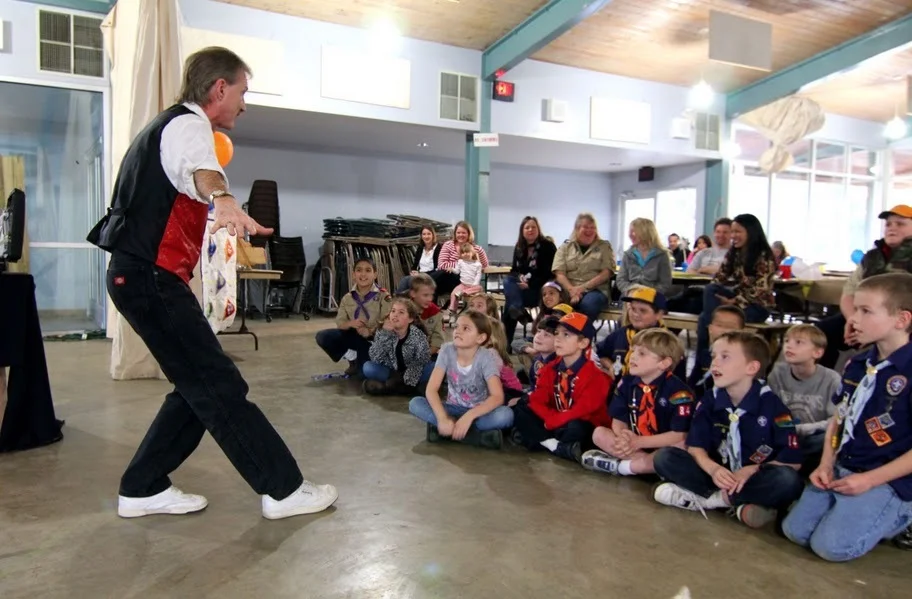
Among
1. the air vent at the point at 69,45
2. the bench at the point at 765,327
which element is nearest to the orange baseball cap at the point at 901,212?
the bench at the point at 765,327

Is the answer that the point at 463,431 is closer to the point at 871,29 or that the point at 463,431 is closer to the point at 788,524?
the point at 788,524

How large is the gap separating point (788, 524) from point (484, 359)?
1434 mm

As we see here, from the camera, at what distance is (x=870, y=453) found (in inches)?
79.0

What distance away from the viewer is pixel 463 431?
2971 millimetres

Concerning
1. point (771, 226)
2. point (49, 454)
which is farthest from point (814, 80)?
point (49, 454)

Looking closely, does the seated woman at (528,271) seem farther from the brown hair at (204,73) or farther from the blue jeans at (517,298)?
the brown hair at (204,73)

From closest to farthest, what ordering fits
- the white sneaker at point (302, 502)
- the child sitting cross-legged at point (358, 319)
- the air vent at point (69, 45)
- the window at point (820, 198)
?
1. the white sneaker at point (302, 502)
2. the child sitting cross-legged at point (358, 319)
3. the air vent at point (69, 45)
4. the window at point (820, 198)

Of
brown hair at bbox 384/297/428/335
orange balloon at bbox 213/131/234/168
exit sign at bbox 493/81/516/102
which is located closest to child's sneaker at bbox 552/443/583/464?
brown hair at bbox 384/297/428/335

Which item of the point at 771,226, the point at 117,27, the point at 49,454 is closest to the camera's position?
the point at 49,454

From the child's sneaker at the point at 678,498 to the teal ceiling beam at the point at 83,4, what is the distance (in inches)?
257

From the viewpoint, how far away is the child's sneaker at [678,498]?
2.32m

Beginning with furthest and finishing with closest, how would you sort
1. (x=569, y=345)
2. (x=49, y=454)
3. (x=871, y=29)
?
(x=871, y=29) < (x=569, y=345) < (x=49, y=454)

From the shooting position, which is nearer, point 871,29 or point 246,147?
point 871,29

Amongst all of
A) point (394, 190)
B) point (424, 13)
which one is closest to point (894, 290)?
point (424, 13)
